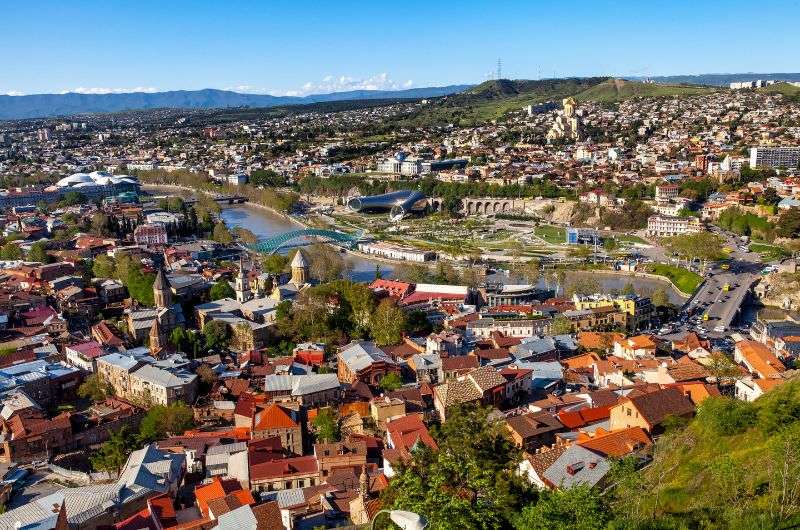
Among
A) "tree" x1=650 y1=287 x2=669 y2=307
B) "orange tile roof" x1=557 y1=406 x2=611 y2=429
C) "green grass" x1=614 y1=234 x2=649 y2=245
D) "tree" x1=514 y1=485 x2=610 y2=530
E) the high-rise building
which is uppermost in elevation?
"tree" x1=514 y1=485 x2=610 y2=530

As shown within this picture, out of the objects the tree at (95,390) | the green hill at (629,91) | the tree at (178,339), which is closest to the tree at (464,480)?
the tree at (95,390)

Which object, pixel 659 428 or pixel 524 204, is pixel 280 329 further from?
pixel 524 204

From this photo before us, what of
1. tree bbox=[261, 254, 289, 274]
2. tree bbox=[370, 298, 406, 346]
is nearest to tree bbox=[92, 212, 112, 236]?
tree bbox=[261, 254, 289, 274]

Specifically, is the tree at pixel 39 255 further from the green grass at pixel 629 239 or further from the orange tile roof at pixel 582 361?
the green grass at pixel 629 239

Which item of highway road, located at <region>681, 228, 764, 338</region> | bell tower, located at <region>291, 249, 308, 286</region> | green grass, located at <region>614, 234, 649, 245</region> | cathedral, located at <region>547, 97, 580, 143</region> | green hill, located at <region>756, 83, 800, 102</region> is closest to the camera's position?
highway road, located at <region>681, 228, 764, 338</region>

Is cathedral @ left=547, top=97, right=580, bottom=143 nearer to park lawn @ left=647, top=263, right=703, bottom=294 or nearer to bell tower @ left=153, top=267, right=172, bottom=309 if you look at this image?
park lawn @ left=647, top=263, right=703, bottom=294

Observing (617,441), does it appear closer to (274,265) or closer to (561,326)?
(561,326)
